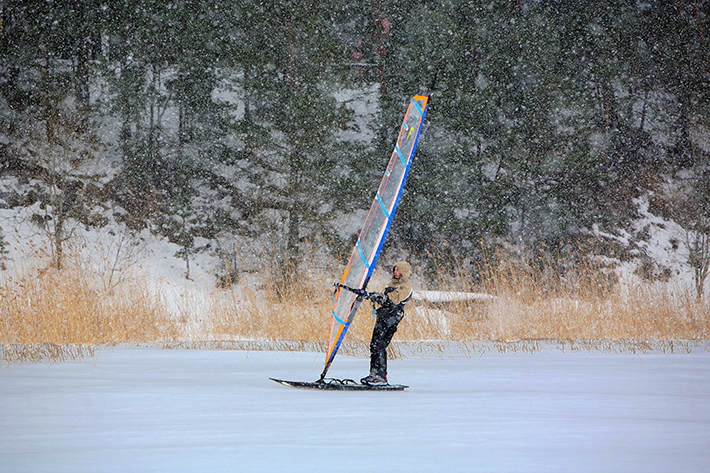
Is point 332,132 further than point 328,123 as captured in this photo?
Yes

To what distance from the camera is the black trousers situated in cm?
480

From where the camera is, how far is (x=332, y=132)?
18250mm

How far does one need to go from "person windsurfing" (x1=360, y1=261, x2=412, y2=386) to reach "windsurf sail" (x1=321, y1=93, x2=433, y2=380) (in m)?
0.19

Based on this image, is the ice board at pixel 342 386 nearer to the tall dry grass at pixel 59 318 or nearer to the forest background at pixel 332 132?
the tall dry grass at pixel 59 318

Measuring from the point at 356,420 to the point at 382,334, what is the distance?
1.20 m

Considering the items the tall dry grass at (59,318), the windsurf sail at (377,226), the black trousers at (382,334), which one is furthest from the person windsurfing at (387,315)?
the tall dry grass at (59,318)

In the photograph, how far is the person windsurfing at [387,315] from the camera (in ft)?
15.7

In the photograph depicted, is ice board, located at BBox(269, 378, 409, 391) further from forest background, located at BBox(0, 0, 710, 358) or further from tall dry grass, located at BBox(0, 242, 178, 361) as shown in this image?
forest background, located at BBox(0, 0, 710, 358)

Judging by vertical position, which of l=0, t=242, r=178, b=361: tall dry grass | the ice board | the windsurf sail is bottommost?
the ice board

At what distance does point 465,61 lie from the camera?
60.2ft

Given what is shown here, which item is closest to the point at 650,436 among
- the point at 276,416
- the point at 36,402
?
the point at 276,416

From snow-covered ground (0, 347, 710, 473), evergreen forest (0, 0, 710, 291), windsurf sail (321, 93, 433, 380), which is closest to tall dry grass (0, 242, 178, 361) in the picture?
snow-covered ground (0, 347, 710, 473)

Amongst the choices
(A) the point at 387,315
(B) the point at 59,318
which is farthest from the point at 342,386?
(B) the point at 59,318

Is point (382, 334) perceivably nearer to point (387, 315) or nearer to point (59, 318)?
point (387, 315)
